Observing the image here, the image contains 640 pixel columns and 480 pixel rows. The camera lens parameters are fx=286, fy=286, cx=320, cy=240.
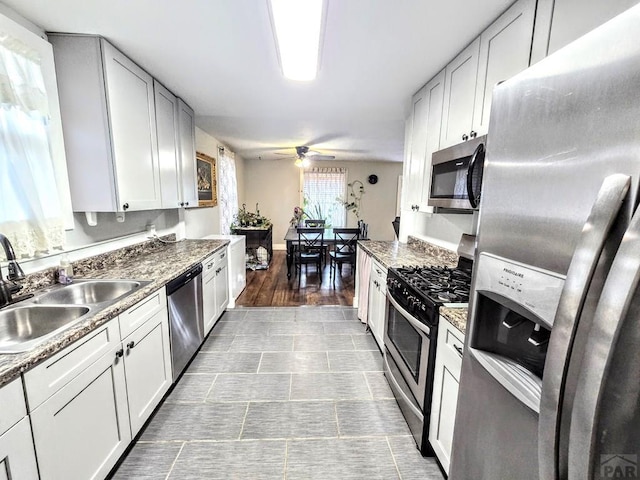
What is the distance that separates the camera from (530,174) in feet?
2.13

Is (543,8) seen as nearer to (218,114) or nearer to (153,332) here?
(153,332)

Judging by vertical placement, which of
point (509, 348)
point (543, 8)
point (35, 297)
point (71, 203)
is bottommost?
point (35, 297)

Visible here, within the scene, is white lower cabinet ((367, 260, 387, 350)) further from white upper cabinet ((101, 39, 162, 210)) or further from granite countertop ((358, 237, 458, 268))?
white upper cabinet ((101, 39, 162, 210))

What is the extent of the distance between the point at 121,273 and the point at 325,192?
18.3 ft

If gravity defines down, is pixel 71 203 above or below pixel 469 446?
above

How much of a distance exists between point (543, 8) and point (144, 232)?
10.5 ft

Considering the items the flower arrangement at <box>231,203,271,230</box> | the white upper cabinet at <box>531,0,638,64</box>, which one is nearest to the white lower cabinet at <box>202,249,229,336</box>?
the flower arrangement at <box>231,203,271,230</box>

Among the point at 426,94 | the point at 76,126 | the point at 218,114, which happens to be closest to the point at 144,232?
the point at 76,126

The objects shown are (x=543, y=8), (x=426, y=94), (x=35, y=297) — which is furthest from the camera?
(x=426, y=94)

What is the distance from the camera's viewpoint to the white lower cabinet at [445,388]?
125cm

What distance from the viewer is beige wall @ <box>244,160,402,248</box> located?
277 inches

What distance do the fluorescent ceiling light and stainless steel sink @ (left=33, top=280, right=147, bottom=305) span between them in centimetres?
165

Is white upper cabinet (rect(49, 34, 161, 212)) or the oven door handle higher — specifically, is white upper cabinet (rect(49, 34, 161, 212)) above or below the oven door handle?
above

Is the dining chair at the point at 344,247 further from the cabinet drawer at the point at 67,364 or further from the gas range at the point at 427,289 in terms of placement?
the cabinet drawer at the point at 67,364
